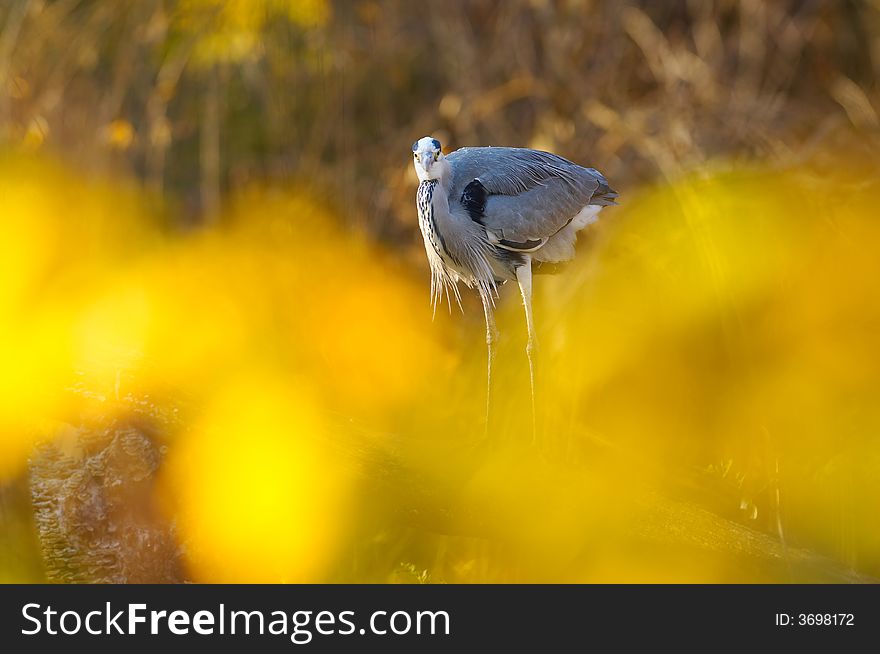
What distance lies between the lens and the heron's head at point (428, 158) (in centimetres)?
274

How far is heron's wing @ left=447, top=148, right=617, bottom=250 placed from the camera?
9.74 ft

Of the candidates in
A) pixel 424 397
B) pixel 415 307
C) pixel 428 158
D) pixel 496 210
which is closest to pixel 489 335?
pixel 496 210

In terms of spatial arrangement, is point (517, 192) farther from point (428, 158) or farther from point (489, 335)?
point (489, 335)

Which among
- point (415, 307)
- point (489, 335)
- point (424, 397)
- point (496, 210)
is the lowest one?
point (489, 335)

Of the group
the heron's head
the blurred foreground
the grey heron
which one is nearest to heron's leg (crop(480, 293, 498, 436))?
the grey heron

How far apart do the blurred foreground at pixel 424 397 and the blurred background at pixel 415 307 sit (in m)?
0.01

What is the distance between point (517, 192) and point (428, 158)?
15.2 inches

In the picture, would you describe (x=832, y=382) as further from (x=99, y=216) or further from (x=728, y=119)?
(x=99, y=216)

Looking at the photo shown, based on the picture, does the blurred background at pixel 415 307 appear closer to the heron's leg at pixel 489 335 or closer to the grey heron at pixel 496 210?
the heron's leg at pixel 489 335

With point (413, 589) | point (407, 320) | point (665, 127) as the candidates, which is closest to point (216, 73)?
point (407, 320)

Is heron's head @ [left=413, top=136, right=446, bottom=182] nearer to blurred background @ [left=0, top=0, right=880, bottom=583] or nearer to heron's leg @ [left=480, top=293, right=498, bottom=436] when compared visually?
heron's leg @ [left=480, top=293, right=498, bottom=436]

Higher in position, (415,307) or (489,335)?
(415,307)

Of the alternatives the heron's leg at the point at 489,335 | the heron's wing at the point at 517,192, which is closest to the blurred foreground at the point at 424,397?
the heron's leg at the point at 489,335

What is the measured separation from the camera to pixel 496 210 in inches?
117
